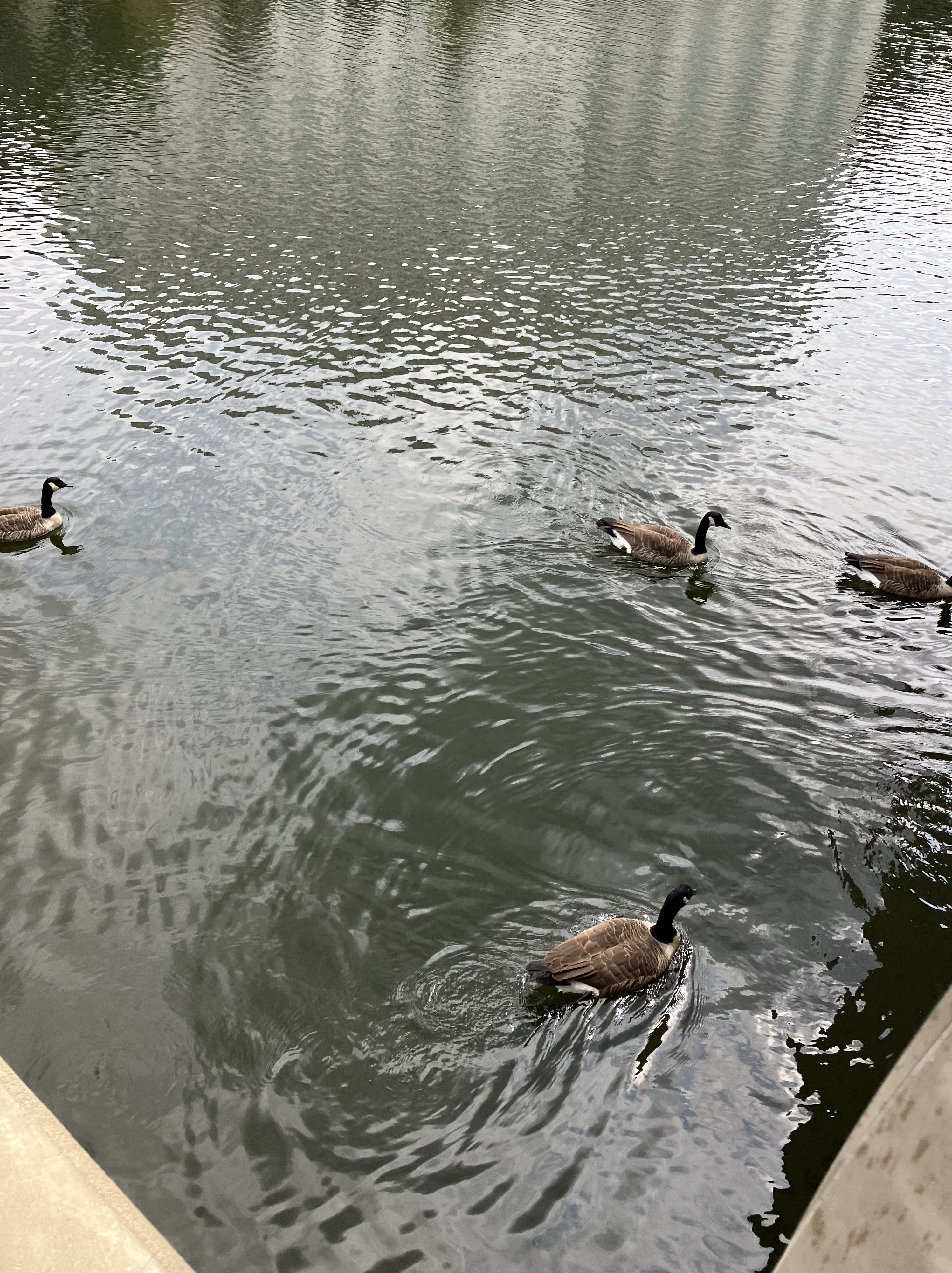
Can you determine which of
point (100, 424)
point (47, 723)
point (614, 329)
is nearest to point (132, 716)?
point (47, 723)

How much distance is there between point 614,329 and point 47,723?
13232 millimetres

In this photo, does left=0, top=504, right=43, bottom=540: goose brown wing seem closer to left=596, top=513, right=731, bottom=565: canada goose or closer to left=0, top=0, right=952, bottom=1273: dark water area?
left=0, top=0, right=952, bottom=1273: dark water area

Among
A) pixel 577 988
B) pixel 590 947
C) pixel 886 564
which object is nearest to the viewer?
pixel 577 988

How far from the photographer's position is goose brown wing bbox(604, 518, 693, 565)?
1195cm

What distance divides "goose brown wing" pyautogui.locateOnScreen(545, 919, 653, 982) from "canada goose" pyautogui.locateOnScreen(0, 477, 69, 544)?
8623 mm

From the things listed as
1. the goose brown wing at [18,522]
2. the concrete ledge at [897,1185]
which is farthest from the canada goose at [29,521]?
the concrete ledge at [897,1185]

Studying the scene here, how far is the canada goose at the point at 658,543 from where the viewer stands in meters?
12.0

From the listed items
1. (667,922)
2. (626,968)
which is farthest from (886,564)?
(626,968)

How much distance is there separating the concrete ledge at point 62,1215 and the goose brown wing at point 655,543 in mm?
8918

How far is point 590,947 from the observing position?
22.8 ft

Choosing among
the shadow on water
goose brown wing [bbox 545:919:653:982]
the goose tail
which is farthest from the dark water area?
goose brown wing [bbox 545:919:653:982]

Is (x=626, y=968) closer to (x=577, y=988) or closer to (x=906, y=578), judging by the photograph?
(x=577, y=988)

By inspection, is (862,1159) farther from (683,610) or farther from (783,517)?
(783,517)

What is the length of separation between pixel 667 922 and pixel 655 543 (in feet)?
18.8
